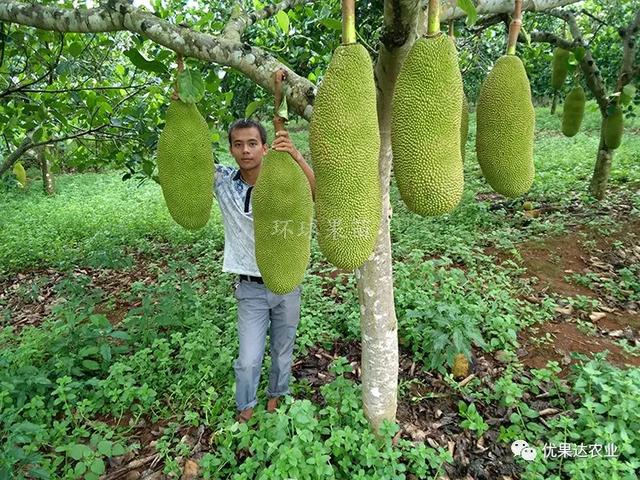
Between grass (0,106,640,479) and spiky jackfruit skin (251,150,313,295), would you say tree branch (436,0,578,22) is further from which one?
grass (0,106,640,479)

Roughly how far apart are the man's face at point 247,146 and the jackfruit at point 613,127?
→ 3317 mm

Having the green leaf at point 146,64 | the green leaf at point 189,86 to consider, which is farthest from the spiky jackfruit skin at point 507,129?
the green leaf at point 146,64

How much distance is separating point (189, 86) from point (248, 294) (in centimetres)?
99

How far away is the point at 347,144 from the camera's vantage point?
0.74m

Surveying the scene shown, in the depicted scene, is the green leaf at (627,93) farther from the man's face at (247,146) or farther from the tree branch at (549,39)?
the man's face at (247,146)

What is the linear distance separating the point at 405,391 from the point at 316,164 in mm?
1545

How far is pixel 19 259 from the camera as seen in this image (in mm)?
4457

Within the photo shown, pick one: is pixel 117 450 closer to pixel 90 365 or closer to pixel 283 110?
pixel 90 365

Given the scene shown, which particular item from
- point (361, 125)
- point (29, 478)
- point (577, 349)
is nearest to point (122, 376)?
point (29, 478)

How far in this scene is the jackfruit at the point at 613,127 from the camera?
3630 mm

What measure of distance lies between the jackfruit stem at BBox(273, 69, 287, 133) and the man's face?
638 mm

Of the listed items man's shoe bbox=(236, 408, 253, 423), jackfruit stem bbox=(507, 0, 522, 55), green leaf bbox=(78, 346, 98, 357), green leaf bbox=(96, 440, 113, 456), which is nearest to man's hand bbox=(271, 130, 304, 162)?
jackfruit stem bbox=(507, 0, 522, 55)

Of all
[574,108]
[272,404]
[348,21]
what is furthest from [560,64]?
[272,404]

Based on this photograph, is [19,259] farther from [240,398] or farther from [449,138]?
[449,138]
